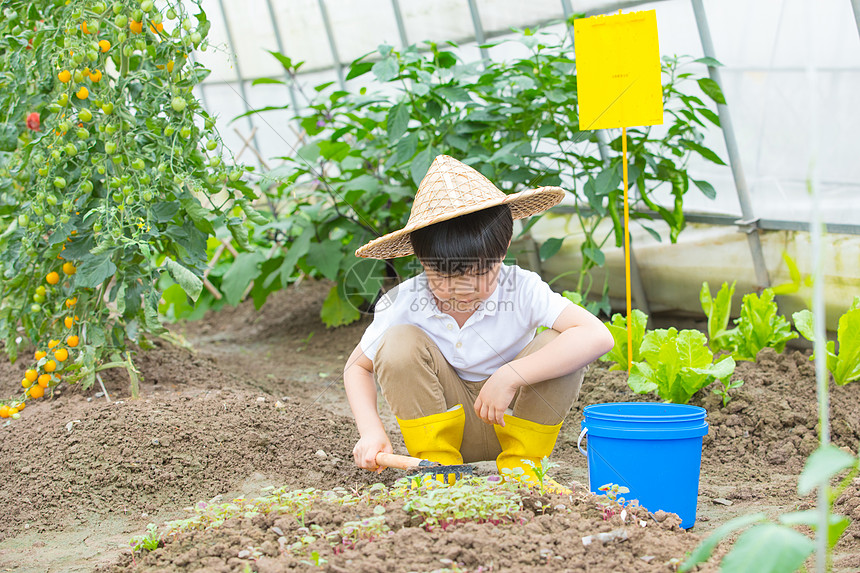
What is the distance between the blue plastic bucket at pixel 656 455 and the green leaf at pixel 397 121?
61.4 inches

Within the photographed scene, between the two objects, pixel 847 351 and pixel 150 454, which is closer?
pixel 150 454

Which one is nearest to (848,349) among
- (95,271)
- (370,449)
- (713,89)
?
(713,89)

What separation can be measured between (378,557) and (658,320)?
2.63 m

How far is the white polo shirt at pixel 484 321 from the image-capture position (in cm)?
158

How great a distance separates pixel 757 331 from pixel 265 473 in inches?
64.7

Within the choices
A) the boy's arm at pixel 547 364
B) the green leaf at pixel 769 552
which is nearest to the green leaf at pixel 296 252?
the boy's arm at pixel 547 364

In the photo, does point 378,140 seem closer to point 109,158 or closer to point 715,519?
point 109,158

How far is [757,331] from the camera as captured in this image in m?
2.40

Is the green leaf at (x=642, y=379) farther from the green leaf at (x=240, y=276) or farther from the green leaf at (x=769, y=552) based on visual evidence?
the green leaf at (x=240, y=276)

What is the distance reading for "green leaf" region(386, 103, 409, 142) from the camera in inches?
106

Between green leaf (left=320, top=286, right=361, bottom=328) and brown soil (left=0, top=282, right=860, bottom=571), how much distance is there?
99cm

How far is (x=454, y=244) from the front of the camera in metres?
1.43

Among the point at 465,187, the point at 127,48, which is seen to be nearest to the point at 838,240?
the point at 465,187

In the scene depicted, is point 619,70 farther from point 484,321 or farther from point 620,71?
point 484,321
